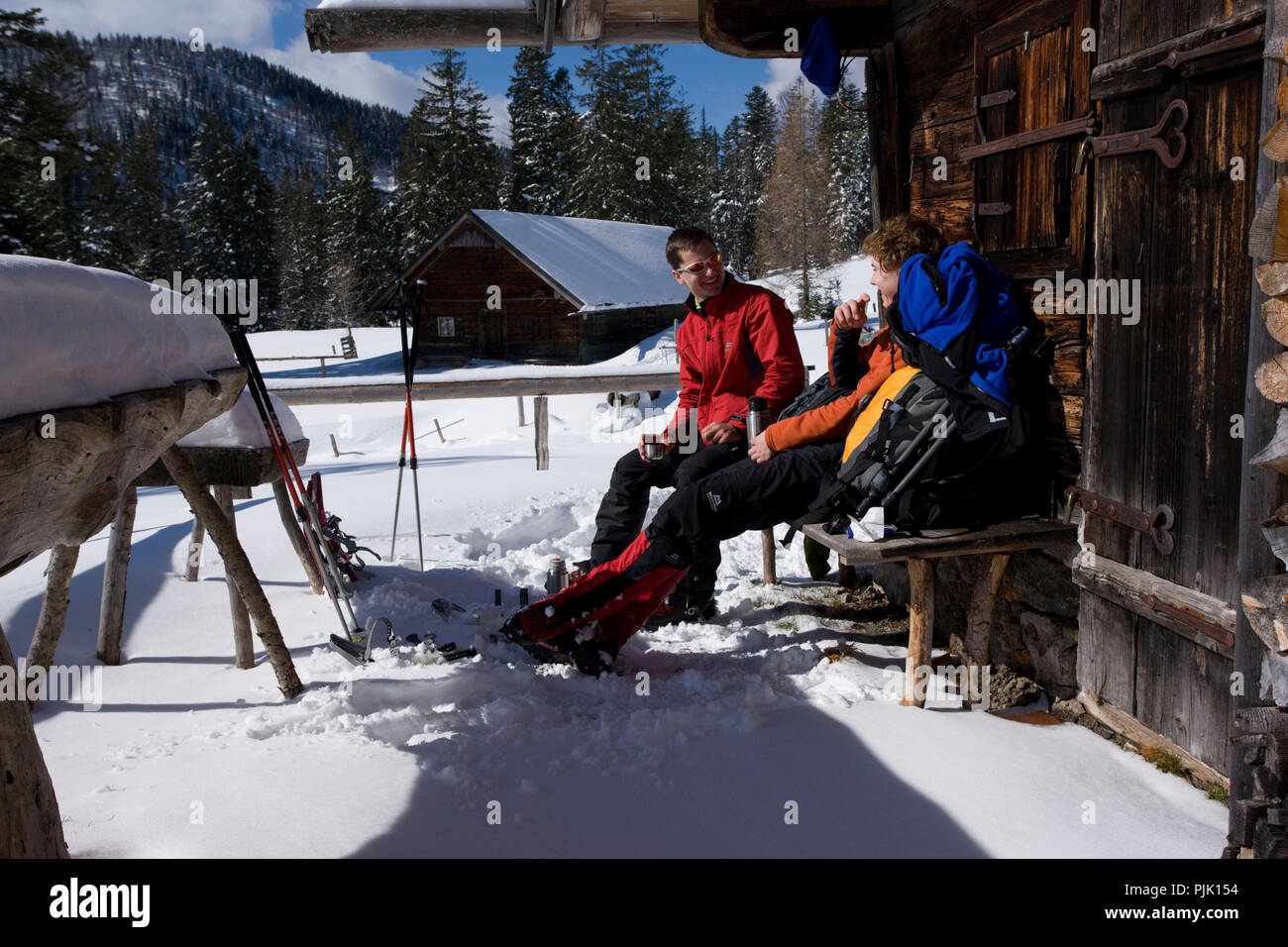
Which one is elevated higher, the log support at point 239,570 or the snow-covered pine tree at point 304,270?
the snow-covered pine tree at point 304,270

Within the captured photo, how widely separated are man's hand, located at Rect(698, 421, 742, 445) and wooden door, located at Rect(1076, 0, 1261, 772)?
1.62m

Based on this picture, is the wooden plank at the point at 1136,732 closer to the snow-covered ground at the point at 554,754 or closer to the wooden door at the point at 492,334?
the snow-covered ground at the point at 554,754

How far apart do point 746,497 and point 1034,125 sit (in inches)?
74.5

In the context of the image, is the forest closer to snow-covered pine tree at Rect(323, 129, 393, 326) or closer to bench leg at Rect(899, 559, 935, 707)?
snow-covered pine tree at Rect(323, 129, 393, 326)

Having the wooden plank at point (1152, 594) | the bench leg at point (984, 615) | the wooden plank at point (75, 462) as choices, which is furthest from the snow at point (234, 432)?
the wooden plank at point (1152, 594)

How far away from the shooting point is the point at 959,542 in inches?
135

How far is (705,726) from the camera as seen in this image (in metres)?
3.33

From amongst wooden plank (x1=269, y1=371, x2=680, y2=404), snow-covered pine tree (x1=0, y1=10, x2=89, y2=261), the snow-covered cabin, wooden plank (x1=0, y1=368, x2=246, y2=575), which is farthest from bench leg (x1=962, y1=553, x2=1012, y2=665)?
the snow-covered cabin

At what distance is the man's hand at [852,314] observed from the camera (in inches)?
160

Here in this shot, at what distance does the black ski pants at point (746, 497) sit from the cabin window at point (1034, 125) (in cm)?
119

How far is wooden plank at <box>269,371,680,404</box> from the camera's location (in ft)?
26.4

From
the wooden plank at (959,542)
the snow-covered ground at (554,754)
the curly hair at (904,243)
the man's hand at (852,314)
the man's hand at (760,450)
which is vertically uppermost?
the curly hair at (904,243)

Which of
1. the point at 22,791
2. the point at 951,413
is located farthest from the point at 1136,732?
the point at 22,791

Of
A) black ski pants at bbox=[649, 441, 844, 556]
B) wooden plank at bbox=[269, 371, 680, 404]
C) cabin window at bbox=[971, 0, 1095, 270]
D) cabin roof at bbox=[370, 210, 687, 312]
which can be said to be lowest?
black ski pants at bbox=[649, 441, 844, 556]
